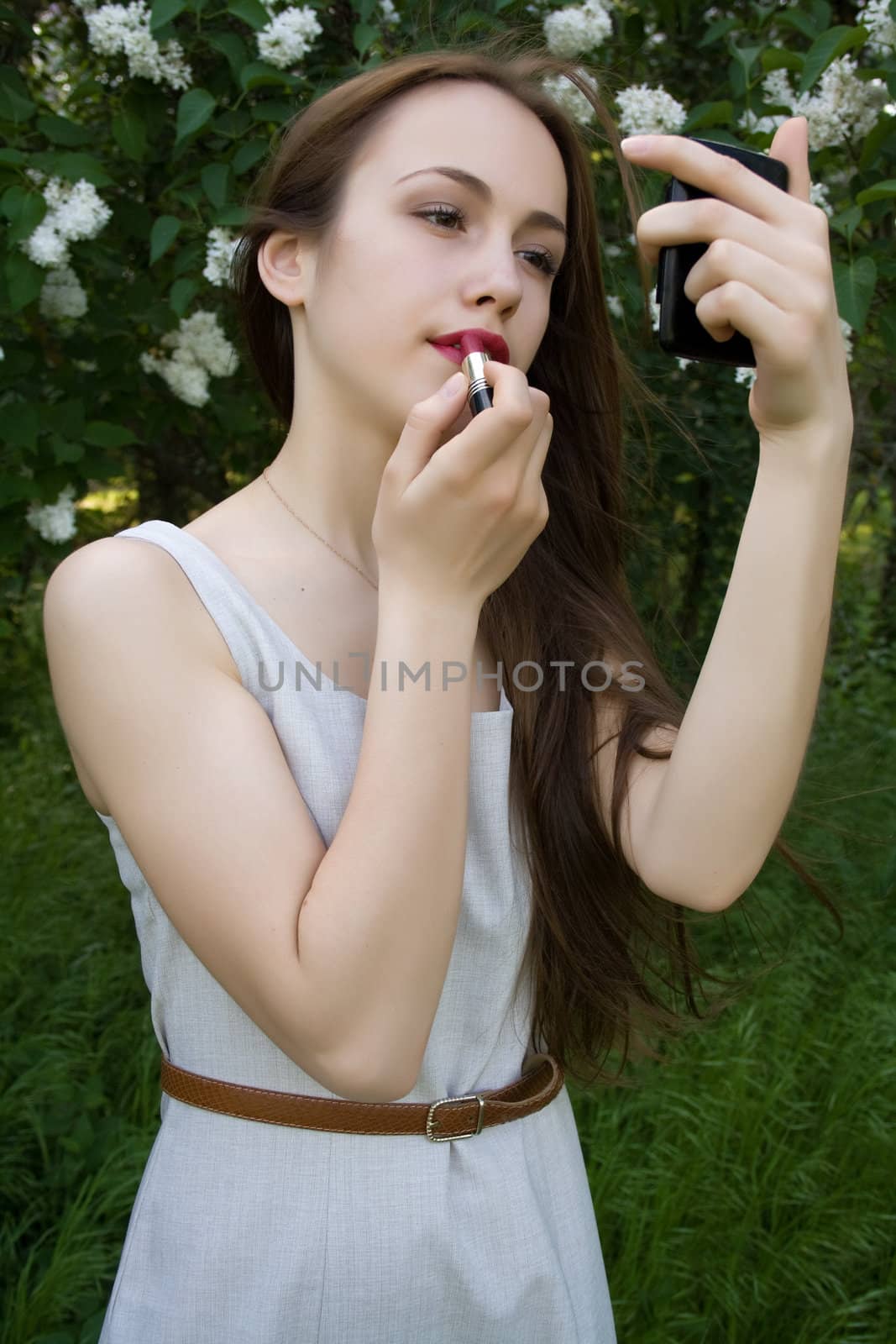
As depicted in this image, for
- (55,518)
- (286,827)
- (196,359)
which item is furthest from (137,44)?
(286,827)

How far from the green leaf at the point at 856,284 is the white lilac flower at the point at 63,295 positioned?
61.4 inches

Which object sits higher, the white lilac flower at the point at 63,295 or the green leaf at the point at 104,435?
the white lilac flower at the point at 63,295

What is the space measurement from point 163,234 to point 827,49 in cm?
122

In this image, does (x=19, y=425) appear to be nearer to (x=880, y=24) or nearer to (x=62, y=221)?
(x=62, y=221)

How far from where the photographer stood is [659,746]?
4.37ft

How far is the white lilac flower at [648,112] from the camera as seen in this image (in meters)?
2.22

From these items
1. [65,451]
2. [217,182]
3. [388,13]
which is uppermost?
[388,13]

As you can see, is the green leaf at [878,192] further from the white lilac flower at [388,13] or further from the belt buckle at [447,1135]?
Answer: the belt buckle at [447,1135]

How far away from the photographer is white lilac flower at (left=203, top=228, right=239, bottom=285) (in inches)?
94.2

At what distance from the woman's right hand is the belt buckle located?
53 cm

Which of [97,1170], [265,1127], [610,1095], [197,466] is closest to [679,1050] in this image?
[610,1095]

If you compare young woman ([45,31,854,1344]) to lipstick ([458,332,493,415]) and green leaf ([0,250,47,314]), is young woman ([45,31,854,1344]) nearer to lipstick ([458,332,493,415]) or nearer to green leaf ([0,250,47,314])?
lipstick ([458,332,493,415])

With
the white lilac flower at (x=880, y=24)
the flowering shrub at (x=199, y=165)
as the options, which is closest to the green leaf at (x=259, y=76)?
the flowering shrub at (x=199, y=165)

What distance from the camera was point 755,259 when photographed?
3.05 ft
